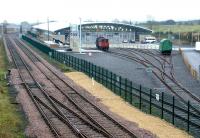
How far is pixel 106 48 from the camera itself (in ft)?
262

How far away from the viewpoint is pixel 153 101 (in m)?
26.6

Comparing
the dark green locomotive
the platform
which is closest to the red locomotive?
the dark green locomotive

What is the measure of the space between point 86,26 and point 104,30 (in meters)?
5.48

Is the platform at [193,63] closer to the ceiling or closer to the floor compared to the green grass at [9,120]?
closer to the ceiling

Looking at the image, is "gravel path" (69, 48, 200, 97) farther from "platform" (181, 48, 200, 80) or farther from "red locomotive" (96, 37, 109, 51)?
"red locomotive" (96, 37, 109, 51)

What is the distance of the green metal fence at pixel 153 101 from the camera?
68.0ft

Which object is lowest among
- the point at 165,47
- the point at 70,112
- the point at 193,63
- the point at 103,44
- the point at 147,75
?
the point at 70,112

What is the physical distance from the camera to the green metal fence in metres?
20.7

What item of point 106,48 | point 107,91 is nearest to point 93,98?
point 107,91

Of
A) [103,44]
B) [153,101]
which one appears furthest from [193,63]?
[103,44]

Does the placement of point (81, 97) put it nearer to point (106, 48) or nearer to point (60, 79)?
point (60, 79)

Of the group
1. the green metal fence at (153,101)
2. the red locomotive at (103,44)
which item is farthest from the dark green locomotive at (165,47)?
the green metal fence at (153,101)

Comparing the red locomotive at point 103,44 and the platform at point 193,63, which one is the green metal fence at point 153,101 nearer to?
the platform at point 193,63

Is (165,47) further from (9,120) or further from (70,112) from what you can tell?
(9,120)
